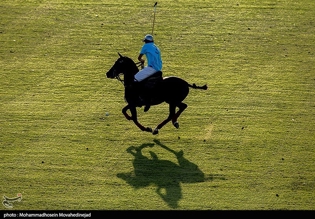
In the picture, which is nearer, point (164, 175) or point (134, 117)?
point (164, 175)

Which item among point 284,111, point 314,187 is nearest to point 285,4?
point 284,111

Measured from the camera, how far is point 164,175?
2381 cm

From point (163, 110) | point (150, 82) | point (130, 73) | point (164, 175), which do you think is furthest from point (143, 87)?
point (164, 175)

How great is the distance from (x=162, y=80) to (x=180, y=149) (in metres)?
2.45

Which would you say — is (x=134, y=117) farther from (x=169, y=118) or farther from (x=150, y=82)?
(x=150, y=82)

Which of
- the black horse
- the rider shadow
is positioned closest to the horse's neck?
the black horse

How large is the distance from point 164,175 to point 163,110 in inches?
187

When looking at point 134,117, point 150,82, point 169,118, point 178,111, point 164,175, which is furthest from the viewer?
point 178,111

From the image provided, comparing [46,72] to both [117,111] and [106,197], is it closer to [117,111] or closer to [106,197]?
[117,111]

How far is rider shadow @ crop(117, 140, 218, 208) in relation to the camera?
75.2 feet

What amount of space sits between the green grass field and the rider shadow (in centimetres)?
4

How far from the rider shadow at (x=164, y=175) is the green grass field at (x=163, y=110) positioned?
0.04 metres

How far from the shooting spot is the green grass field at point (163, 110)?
23094mm

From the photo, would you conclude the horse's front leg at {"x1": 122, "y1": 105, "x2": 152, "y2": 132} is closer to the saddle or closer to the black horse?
the black horse
